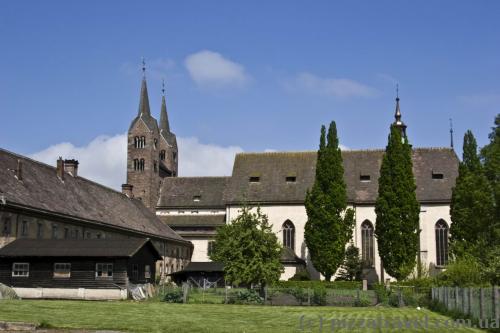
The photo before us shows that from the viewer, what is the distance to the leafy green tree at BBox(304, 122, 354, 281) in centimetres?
5772

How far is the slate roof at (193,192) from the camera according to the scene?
257ft

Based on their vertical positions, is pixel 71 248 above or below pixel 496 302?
above

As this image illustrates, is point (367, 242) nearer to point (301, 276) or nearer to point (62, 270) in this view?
point (301, 276)

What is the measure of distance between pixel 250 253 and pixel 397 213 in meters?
19.7

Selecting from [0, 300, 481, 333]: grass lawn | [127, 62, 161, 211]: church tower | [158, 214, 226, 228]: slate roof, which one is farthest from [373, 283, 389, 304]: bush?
[127, 62, 161, 211]: church tower

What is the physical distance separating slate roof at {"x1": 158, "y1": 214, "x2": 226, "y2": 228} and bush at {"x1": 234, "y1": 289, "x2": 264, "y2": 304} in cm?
3474

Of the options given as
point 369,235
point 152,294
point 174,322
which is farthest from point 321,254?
point 174,322

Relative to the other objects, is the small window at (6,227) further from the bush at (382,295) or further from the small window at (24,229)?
the bush at (382,295)

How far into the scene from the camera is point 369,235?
218 feet

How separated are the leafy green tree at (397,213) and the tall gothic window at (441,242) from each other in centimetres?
751

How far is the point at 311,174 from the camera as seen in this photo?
70.9 meters

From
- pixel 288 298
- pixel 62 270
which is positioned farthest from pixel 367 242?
pixel 62 270

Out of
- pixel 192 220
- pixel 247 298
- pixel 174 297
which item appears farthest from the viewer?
pixel 192 220

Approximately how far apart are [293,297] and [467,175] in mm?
25326
